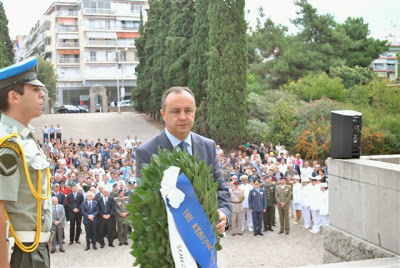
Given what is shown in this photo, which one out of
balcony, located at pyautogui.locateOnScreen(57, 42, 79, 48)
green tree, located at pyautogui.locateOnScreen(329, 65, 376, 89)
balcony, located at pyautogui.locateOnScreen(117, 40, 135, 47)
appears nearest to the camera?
green tree, located at pyautogui.locateOnScreen(329, 65, 376, 89)

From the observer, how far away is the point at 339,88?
2934cm

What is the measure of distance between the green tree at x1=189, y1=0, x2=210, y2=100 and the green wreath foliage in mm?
27780

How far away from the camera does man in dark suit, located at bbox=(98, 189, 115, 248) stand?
41.5 ft

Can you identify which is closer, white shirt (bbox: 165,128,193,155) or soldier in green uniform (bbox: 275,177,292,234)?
white shirt (bbox: 165,128,193,155)

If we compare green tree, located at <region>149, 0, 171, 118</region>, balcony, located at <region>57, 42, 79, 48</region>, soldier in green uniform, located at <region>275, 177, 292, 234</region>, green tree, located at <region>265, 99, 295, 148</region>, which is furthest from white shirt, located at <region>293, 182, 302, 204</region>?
balcony, located at <region>57, 42, 79, 48</region>

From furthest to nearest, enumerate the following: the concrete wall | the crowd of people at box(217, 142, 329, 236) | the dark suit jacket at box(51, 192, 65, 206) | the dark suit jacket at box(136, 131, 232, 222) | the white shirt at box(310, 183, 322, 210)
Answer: the crowd of people at box(217, 142, 329, 236) < the white shirt at box(310, 183, 322, 210) < the dark suit jacket at box(51, 192, 65, 206) < the concrete wall < the dark suit jacket at box(136, 131, 232, 222)

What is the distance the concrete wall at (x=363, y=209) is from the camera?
6316mm

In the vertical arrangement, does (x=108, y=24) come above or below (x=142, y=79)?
above

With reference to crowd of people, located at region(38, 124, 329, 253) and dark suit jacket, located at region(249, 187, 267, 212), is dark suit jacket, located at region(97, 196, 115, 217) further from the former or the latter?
dark suit jacket, located at region(249, 187, 267, 212)

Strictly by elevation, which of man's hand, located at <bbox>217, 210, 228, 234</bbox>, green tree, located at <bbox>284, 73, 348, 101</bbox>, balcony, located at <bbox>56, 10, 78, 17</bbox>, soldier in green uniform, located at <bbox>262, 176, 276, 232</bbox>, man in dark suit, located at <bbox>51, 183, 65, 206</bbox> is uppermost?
balcony, located at <bbox>56, 10, 78, 17</bbox>

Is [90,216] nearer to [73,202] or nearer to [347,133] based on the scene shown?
[73,202]

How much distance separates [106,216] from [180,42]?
73.7 ft

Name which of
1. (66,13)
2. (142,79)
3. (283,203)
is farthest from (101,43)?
(283,203)

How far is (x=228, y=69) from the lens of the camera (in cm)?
2706
